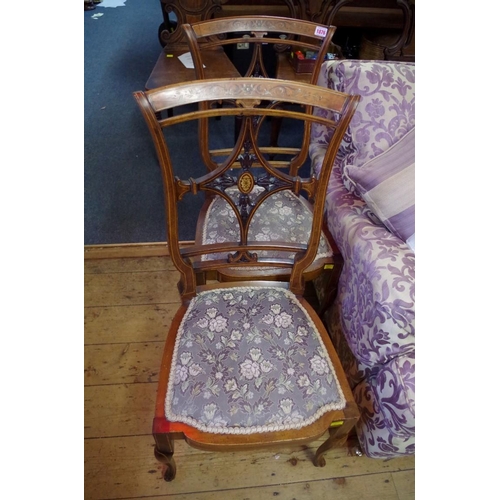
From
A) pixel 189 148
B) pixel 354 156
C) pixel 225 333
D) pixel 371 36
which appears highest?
pixel 371 36

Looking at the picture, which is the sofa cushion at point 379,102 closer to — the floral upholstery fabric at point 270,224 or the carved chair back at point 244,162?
the floral upholstery fabric at point 270,224

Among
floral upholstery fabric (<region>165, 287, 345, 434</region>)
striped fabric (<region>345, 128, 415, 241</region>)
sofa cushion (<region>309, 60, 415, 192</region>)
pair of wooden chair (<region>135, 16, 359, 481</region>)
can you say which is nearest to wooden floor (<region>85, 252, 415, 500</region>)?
pair of wooden chair (<region>135, 16, 359, 481</region>)

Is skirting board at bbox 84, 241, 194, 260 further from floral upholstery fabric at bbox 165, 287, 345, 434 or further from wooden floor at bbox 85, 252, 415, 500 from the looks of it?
floral upholstery fabric at bbox 165, 287, 345, 434

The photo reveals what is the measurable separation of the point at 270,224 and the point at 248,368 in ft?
1.55

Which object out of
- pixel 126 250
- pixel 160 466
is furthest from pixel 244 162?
pixel 126 250

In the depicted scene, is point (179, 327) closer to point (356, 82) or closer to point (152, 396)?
Answer: point (152, 396)

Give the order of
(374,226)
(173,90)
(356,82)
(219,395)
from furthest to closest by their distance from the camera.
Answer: (356,82)
(374,226)
(219,395)
(173,90)

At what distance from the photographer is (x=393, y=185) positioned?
3.34 ft

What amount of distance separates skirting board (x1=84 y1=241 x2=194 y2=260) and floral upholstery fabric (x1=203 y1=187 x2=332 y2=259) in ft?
1.76

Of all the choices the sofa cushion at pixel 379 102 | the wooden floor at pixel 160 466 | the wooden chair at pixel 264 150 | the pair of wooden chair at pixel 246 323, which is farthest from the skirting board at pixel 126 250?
the sofa cushion at pixel 379 102

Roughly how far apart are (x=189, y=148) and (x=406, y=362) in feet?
5.89

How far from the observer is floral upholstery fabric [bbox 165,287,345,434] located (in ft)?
2.63

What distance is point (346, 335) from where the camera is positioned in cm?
111

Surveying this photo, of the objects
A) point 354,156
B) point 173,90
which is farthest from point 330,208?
point 173,90
